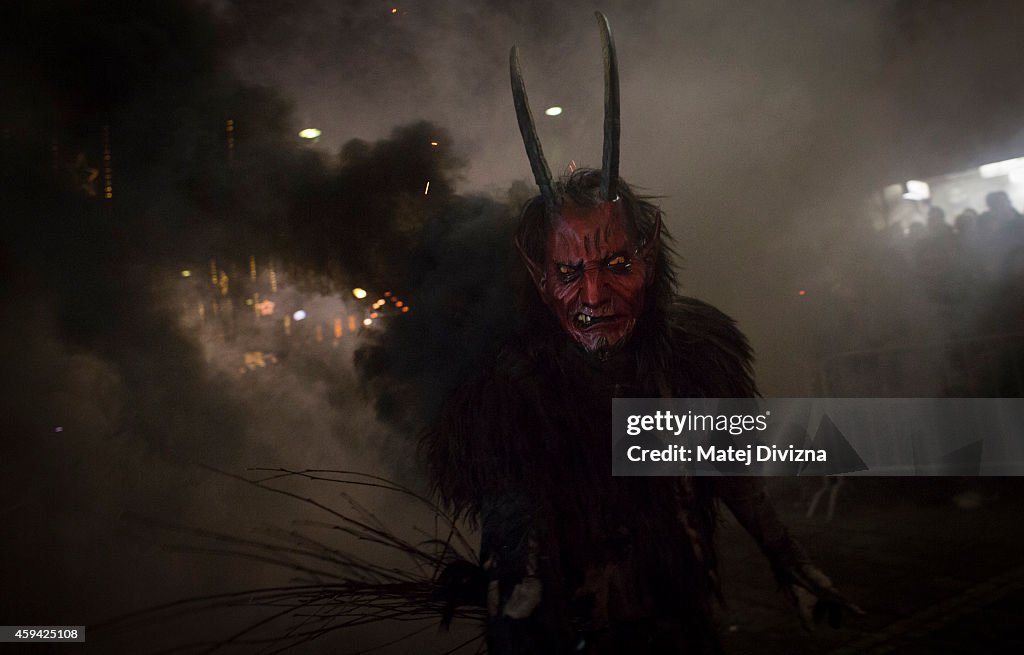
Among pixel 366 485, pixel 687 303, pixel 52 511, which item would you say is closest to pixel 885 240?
pixel 687 303

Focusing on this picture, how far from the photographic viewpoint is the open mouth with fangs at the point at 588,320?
1.71 meters

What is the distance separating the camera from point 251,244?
1.91m

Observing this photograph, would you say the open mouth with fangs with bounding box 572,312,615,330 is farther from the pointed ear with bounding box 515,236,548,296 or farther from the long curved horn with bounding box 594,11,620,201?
the long curved horn with bounding box 594,11,620,201

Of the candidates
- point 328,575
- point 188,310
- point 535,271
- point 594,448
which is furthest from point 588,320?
point 188,310

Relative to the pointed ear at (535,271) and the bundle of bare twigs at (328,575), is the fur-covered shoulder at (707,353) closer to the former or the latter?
the pointed ear at (535,271)

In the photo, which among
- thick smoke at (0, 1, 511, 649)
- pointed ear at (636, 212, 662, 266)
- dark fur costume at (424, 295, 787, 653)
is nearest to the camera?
dark fur costume at (424, 295, 787, 653)

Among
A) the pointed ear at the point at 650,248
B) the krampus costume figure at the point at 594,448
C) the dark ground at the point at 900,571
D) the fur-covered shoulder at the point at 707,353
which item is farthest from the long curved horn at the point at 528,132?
the dark ground at the point at 900,571

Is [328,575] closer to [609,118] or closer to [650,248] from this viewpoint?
[650,248]

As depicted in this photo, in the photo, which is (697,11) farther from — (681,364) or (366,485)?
(366,485)

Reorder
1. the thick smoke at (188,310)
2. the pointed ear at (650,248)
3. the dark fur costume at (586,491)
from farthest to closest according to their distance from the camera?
the thick smoke at (188,310)
the pointed ear at (650,248)
the dark fur costume at (586,491)

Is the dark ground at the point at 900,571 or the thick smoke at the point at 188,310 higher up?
the thick smoke at the point at 188,310

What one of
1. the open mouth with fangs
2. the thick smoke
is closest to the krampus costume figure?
the open mouth with fangs

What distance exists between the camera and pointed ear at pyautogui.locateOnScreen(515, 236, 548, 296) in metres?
1.76

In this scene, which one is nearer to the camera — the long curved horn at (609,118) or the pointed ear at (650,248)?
the long curved horn at (609,118)
